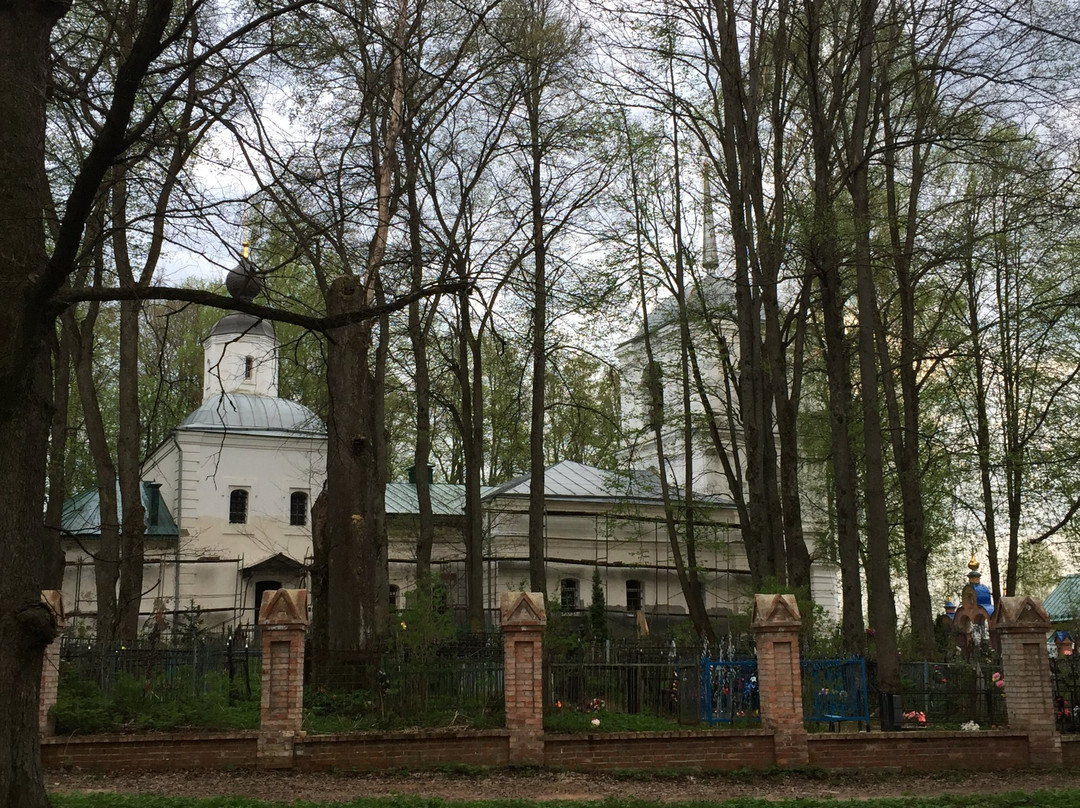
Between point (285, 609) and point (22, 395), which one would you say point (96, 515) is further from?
point (22, 395)

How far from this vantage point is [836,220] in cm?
1603

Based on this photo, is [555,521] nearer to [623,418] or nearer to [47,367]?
[623,418]

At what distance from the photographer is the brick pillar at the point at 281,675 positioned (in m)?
12.2

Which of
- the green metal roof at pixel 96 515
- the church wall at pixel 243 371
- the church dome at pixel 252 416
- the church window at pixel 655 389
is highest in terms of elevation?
the church wall at pixel 243 371

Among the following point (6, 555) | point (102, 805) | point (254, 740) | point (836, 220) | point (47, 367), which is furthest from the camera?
point (836, 220)

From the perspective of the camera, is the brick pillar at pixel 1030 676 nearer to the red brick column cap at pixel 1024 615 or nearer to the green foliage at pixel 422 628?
the red brick column cap at pixel 1024 615

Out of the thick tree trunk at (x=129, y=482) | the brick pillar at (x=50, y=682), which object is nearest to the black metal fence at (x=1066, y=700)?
the brick pillar at (x=50, y=682)

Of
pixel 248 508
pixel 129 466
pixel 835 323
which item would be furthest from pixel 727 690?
pixel 248 508

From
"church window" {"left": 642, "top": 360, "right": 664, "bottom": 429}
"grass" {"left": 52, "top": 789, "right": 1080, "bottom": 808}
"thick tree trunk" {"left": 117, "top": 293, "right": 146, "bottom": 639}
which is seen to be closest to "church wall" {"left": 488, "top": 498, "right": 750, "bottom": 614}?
"church window" {"left": 642, "top": 360, "right": 664, "bottom": 429}

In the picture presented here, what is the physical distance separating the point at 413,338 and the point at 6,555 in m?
14.7

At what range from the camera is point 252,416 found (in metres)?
36.3

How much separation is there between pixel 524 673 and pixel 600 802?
2372 millimetres

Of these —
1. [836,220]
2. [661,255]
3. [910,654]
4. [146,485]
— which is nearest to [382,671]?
[836,220]

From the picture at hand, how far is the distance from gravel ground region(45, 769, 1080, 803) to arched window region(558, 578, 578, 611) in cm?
1863
